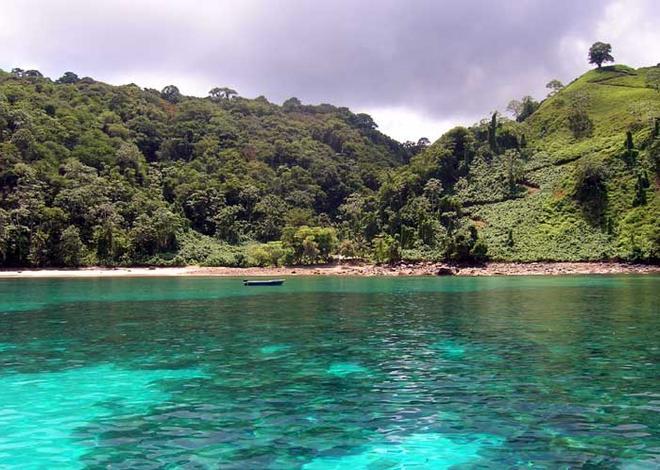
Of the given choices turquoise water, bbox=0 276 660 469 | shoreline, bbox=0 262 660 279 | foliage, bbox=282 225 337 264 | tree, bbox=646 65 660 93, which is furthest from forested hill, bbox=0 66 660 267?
turquoise water, bbox=0 276 660 469

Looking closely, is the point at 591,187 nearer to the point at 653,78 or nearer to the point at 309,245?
the point at 309,245

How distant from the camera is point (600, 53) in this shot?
19238cm

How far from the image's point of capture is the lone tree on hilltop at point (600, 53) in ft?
627

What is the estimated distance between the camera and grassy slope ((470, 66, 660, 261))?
11019 cm

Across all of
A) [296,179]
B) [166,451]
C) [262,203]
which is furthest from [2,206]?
[166,451]

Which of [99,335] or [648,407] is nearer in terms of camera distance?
[648,407]

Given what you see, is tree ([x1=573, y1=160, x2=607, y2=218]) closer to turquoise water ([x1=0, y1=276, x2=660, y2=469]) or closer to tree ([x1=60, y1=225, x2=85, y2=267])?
turquoise water ([x1=0, y1=276, x2=660, y2=469])

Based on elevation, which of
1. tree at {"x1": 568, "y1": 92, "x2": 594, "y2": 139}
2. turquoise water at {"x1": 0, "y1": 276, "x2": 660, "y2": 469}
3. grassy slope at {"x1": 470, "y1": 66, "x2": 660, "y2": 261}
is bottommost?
turquoise water at {"x1": 0, "y1": 276, "x2": 660, "y2": 469}

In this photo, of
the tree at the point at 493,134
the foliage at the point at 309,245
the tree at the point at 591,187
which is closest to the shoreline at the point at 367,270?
the foliage at the point at 309,245

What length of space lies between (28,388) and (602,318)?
1330 inches

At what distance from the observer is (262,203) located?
165 meters

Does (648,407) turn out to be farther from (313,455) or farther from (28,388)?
(28,388)

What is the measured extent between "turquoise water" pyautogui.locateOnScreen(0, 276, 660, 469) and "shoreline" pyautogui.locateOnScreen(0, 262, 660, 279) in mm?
68381

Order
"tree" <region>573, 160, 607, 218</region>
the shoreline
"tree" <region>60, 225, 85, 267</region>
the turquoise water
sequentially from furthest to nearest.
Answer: "tree" <region>573, 160, 607, 218</region>
"tree" <region>60, 225, 85, 267</region>
the shoreline
the turquoise water
